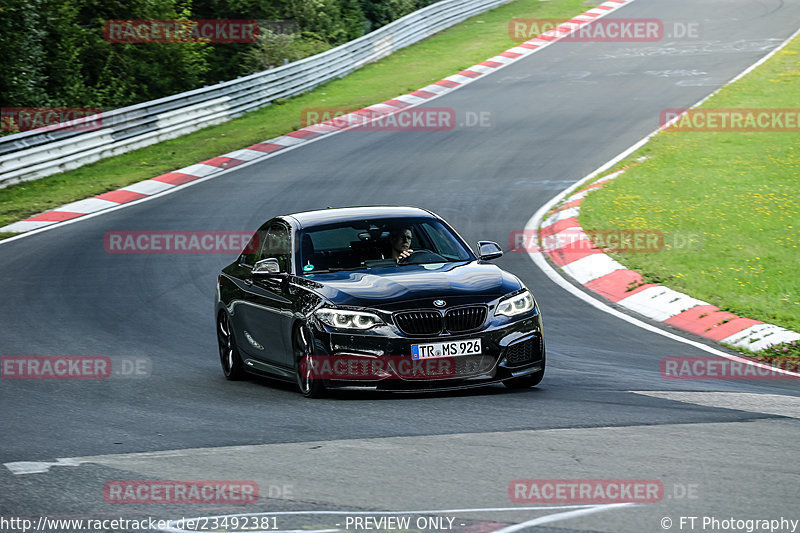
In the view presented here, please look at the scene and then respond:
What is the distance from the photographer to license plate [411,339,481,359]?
8680 mm

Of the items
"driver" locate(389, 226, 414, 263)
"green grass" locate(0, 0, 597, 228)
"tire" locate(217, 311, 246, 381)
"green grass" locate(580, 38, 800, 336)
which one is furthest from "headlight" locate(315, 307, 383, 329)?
"green grass" locate(0, 0, 597, 228)

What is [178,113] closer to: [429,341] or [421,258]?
[421,258]

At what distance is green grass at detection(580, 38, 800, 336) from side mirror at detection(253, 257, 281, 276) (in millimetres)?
5634

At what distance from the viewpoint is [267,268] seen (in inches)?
388

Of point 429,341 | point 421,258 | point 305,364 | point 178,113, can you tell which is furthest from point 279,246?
point 178,113

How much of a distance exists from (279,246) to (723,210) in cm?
966

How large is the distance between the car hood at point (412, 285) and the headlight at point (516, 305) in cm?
Answer: 8

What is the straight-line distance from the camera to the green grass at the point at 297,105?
74.0 ft

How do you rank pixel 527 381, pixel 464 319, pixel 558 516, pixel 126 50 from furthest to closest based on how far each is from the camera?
pixel 126 50
pixel 527 381
pixel 464 319
pixel 558 516

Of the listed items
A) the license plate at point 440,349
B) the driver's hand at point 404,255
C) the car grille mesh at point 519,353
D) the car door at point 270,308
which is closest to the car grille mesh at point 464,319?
the license plate at point 440,349

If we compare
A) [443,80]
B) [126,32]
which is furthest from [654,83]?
[126,32]

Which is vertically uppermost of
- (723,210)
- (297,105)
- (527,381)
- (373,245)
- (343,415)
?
(373,245)

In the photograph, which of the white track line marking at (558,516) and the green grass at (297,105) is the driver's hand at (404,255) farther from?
the green grass at (297,105)

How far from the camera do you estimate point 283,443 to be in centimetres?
732
